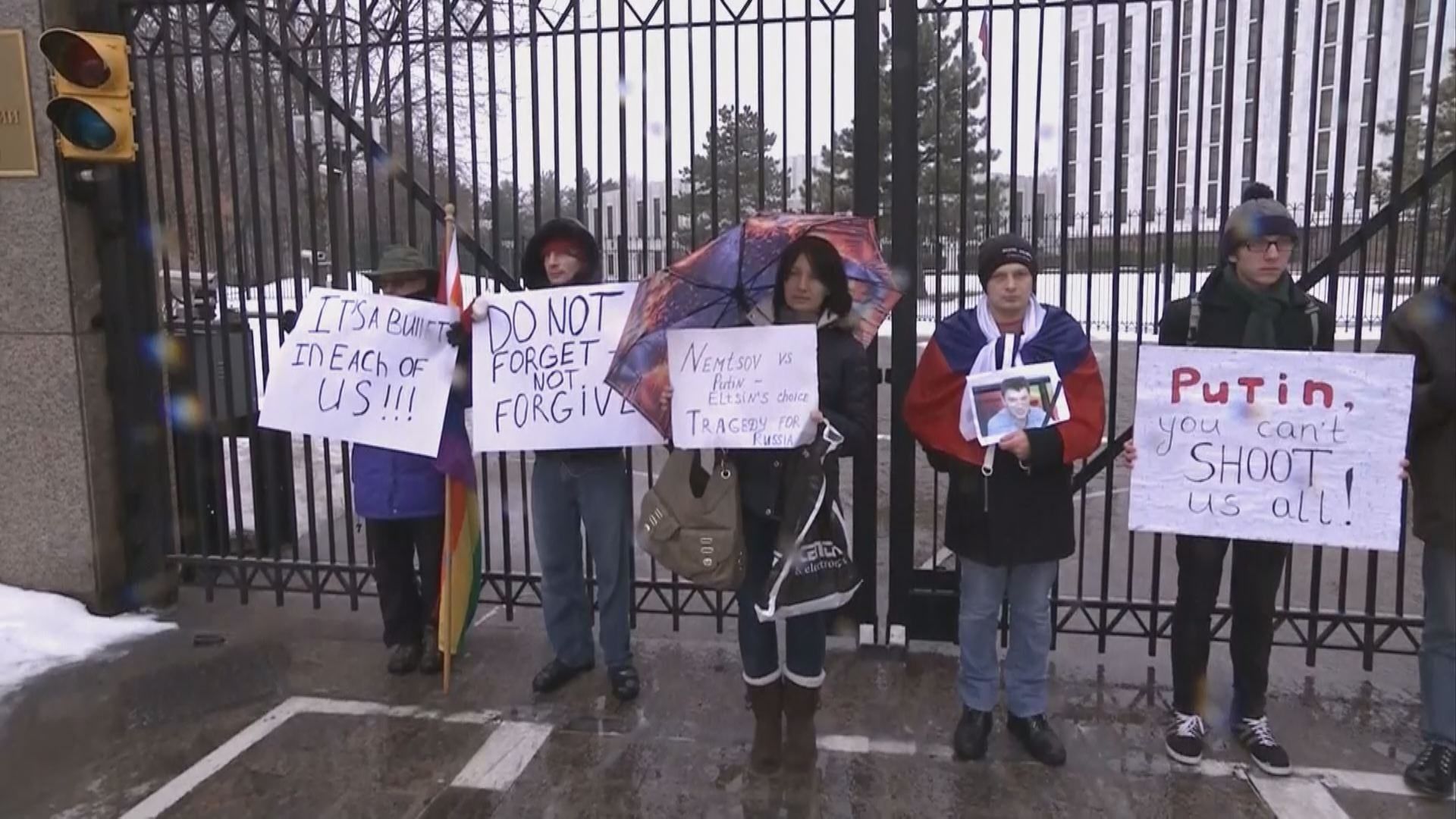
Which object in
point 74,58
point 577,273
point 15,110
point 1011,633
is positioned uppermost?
point 74,58

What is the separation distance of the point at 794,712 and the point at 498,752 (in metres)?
1.18

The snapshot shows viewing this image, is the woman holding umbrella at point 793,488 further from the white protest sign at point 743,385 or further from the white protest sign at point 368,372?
the white protest sign at point 368,372

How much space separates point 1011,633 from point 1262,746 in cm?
99

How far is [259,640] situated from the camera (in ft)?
17.8

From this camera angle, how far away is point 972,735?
4.06m

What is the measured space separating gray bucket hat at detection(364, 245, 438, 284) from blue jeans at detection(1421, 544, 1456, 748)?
Answer: 417 cm

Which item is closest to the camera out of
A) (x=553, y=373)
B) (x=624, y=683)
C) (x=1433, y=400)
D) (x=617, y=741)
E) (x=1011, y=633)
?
(x=1433, y=400)

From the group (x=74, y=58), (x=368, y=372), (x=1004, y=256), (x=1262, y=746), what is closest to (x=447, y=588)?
(x=368, y=372)

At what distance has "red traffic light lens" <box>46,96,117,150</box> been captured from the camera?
199 inches

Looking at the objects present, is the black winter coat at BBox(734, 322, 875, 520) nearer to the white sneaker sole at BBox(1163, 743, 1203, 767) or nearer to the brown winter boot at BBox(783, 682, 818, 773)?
the brown winter boot at BBox(783, 682, 818, 773)

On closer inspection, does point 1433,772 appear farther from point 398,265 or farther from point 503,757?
point 398,265

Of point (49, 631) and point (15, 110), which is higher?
point (15, 110)

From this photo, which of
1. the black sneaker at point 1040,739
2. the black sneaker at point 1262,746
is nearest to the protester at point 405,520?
the black sneaker at point 1040,739

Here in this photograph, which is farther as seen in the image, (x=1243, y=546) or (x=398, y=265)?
(x=398, y=265)
